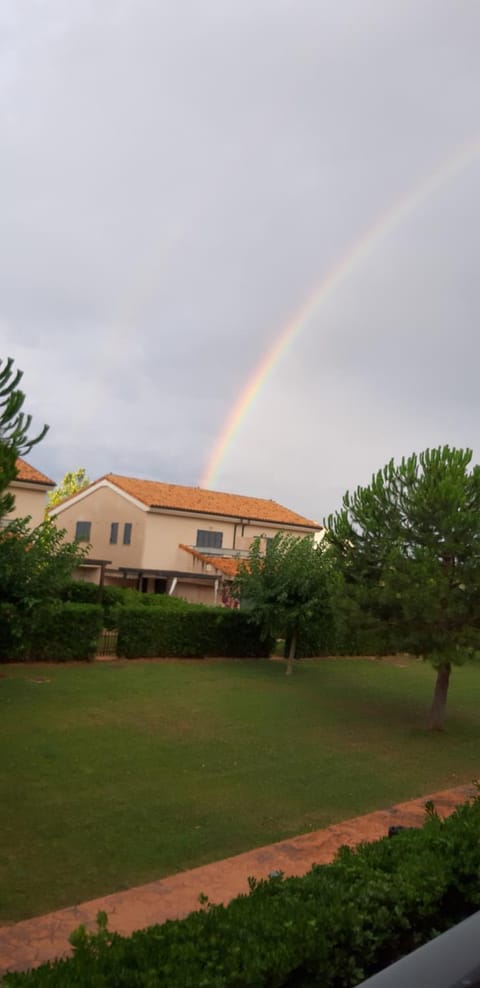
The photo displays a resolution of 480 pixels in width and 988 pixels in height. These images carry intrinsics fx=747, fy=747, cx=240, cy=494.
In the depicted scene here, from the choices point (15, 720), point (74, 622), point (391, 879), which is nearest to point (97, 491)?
point (74, 622)

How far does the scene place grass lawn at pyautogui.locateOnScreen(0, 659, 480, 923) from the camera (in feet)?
23.9

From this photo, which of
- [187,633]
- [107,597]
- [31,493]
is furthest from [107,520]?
[187,633]

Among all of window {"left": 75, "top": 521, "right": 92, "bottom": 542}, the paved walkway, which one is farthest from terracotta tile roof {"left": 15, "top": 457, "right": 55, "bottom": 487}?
the paved walkway

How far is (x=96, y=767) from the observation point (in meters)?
10.5

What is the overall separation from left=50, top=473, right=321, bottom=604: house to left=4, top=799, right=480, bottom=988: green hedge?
34.1 m

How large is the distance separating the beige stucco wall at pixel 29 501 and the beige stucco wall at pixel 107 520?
994 cm

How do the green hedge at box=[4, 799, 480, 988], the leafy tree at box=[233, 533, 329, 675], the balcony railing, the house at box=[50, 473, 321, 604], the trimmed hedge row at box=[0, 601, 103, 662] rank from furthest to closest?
the balcony railing → the house at box=[50, 473, 321, 604] → the leafy tree at box=[233, 533, 329, 675] → the trimmed hedge row at box=[0, 601, 103, 662] → the green hedge at box=[4, 799, 480, 988]

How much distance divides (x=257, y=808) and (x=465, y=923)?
715 cm

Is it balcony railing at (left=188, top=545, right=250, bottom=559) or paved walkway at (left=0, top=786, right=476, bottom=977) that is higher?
balcony railing at (left=188, top=545, right=250, bottom=559)

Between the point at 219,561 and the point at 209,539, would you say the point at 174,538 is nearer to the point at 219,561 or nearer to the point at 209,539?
the point at 209,539

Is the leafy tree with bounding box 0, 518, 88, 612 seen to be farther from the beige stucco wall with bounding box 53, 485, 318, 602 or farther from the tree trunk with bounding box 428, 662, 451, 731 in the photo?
the beige stucco wall with bounding box 53, 485, 318, 602

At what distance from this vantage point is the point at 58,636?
21109 millimetres

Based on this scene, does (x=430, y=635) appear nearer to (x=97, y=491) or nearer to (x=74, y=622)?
(x=74, y=622)

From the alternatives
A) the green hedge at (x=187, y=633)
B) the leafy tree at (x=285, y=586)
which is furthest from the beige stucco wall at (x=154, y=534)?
the leafy tree at (x=285, y=586)
